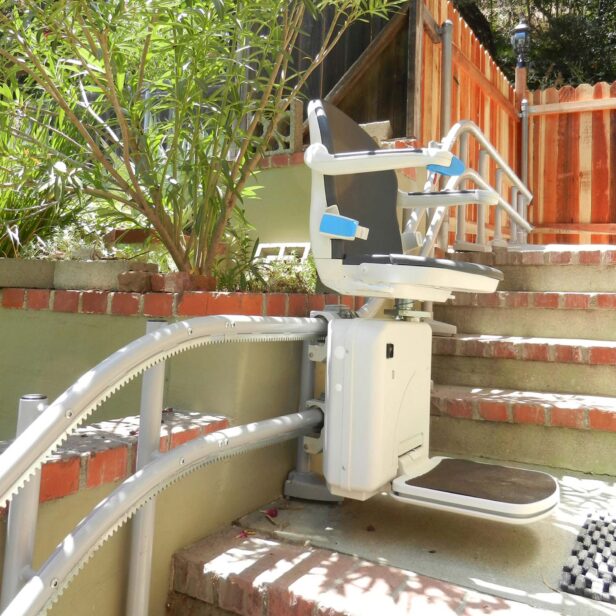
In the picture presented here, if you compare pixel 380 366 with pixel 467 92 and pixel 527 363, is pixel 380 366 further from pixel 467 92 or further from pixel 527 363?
pixel 467 92

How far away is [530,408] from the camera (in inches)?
78.2

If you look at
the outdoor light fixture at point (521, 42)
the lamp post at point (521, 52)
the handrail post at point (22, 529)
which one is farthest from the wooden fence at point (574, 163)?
the handrail post at point (22, 529)

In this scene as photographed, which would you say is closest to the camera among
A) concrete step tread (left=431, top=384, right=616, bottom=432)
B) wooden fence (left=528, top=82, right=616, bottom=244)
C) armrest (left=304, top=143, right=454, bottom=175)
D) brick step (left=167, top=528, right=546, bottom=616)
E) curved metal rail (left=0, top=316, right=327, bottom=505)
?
curved metal rail (left=0, top=316, right=327, bottom=505)

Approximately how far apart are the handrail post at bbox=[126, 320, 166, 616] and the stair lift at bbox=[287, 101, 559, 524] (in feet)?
1.48

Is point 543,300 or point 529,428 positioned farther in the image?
point 543,300

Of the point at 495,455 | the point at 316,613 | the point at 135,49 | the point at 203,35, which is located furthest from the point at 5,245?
the point at 495,455

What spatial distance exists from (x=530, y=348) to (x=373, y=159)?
1.36 m

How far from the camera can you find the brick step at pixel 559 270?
270 centimetres

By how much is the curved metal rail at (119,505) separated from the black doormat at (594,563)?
0.72m

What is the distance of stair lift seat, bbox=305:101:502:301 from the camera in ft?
4.37

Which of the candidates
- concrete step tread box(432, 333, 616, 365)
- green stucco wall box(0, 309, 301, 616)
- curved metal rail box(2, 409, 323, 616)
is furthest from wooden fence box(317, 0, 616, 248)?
curved metal rail box(2, 409, 323, 616)


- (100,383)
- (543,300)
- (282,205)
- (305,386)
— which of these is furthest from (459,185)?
(100,383)

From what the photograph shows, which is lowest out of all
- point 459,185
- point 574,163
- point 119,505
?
point 119,505

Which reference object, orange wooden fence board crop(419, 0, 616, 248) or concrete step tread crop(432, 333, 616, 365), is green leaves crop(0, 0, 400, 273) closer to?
concrete step tread crop(432, 333, 616, 365)
